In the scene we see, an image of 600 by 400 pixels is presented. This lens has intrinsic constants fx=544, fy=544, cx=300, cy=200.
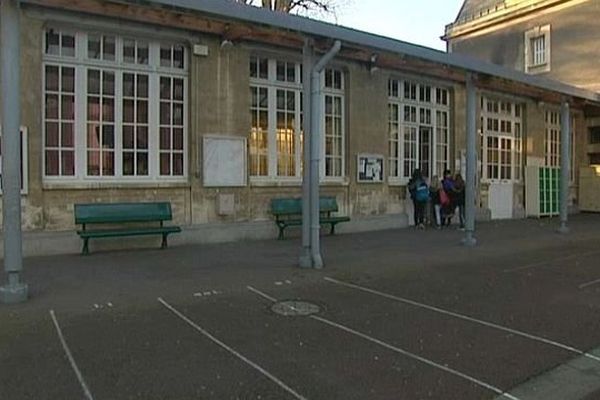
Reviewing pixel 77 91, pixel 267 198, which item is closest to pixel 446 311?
pixel 267 198

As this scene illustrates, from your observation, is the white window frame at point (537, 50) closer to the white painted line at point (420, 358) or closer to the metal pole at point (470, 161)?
the metal pole at point (470, 161)

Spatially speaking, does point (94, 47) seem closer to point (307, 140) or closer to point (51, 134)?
point (51, 134)

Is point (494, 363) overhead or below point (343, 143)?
below

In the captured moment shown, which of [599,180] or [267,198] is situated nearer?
[267,198]

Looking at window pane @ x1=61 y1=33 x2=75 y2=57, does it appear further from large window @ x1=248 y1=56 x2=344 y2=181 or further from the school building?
large window @ x1=248 y1=56 x2=344 y2=181

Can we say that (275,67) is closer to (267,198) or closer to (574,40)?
(267,198)

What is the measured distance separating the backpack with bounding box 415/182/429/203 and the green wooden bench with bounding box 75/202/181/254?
686cm

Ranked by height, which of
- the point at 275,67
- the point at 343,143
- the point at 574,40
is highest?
the point at 574,40

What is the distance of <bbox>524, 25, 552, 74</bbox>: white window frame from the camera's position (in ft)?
79.8

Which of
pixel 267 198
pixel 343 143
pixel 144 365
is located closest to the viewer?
pixel 144 365

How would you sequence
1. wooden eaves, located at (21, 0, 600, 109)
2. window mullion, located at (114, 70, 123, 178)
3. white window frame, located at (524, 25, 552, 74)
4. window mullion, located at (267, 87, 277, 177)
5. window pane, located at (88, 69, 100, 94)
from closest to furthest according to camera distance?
wooden eaves, located at (21, 0, 600, 109)
window pane, located at (88, 69, 100, 94)
window mullion, located at (114, 70, 123, 178)
window mullion, located at (267, 87, 277, 177)
white window frame, located at (524, 25, 552, 74)

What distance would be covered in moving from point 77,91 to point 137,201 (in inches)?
93.9

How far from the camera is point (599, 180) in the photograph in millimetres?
20656

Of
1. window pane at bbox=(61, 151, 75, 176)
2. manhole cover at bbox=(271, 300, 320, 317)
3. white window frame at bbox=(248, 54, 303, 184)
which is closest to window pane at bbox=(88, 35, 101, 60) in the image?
window pane at bbox=(61, 151, 75, 176)
